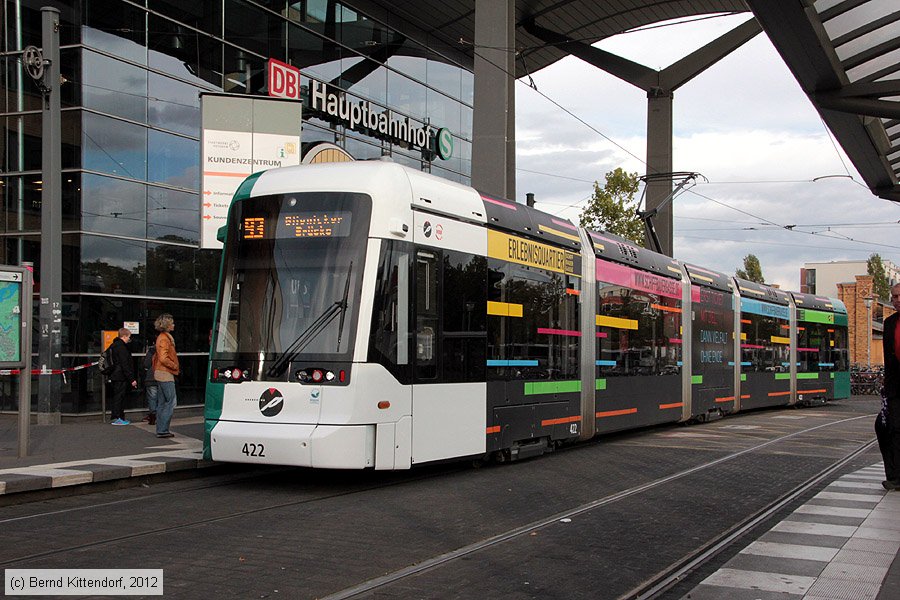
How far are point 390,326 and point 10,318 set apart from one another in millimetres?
4680

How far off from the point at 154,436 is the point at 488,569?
29.6 ft

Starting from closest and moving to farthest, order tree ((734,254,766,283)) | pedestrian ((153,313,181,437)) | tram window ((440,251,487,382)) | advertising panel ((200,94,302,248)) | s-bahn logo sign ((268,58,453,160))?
tram window ((440,251,487,382)) → pedestrian ((153,313,181,437)) → advertising panel ((200,94,302,248)) → s-bahn logo sign ((268,58,453,160)) → tree ((734,254,766,283))

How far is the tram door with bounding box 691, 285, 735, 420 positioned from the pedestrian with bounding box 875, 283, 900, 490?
373 inches

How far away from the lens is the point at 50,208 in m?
14.6

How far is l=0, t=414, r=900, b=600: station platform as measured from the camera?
6039 millimetres

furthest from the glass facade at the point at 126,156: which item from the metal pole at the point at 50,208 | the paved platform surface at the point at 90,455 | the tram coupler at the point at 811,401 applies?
the tram coupler at the point at 811,401

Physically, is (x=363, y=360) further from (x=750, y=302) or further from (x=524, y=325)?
(x=750, y=302)

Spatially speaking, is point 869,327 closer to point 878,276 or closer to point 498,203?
point 878,276

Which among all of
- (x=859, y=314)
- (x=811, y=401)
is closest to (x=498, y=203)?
(x=811, y=401)

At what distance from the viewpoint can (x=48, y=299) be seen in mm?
14711

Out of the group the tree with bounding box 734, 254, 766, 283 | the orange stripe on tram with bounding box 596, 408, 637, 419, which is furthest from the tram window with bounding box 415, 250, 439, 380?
the tree with bounding box 734, 254, 766, 283

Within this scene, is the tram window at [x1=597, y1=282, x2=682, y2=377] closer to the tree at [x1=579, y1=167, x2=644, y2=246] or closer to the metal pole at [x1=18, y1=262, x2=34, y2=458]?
the metal pole at [x1=18, y1=262, x2=34, y2=458]

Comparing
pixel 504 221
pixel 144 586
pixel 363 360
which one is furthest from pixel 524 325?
pixel 144 586

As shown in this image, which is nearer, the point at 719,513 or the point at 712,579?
the point at 712,579
